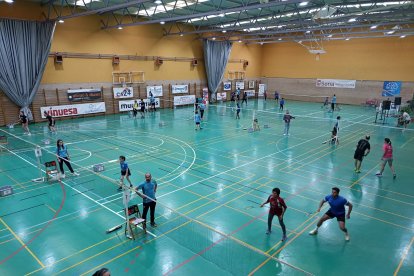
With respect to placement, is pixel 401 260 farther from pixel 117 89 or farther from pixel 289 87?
pixel 289 87

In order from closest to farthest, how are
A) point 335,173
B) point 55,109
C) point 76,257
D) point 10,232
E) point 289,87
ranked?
1. point 76,257
2. point 10,232
3. point 335,173
4. point 55,109
5. point 289,87

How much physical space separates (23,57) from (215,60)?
23.6 meters

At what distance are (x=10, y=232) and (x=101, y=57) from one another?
24.2 metres

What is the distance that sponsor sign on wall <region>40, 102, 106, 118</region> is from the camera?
27.0m

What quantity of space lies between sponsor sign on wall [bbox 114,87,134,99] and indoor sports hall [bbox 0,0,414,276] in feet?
0.52

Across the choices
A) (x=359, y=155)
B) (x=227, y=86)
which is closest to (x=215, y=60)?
(x=227, y=86)

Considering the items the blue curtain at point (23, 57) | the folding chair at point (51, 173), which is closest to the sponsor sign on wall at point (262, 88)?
the blue curtain at point (23, 57)

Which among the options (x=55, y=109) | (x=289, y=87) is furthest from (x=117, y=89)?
(x=289, y=87)

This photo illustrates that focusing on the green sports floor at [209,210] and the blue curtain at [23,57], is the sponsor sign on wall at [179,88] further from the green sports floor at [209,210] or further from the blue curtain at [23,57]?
the green sports floor at [209,210]

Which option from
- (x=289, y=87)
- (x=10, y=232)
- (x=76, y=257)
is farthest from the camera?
(x=289, y=87)

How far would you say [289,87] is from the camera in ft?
156

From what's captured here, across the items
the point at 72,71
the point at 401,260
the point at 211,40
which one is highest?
the point at 211,40

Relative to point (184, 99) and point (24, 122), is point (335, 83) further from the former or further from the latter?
point (24, 122)

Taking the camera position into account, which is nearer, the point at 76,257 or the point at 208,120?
the point at 76,257
